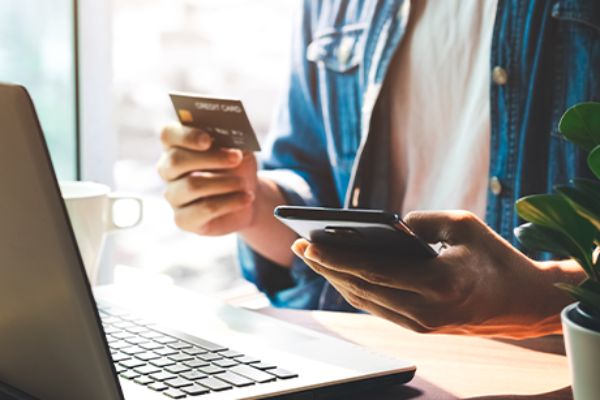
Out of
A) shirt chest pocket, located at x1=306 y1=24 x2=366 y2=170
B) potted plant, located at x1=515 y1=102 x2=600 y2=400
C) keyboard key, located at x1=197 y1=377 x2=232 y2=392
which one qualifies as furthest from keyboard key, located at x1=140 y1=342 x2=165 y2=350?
shirt chest pocket, located at x1=306 y1=24 x2=366 y2=170

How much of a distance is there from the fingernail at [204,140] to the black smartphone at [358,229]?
0.41 meters

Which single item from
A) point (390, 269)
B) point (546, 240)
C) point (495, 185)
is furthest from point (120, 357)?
point (495, 185)

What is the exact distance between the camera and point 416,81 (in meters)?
1.39

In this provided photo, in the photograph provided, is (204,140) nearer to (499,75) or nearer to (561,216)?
(499,75)

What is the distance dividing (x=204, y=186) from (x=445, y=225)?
19.7 inches

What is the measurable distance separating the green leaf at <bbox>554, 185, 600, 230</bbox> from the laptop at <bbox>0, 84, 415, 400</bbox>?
260 millimetres

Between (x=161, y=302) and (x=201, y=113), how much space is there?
9.5 inches

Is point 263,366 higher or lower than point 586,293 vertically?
lower

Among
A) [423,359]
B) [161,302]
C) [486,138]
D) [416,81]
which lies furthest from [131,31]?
[423,359]

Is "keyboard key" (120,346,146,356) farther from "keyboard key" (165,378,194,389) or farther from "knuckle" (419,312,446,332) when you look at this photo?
"knuckle" (419,312,446,332)

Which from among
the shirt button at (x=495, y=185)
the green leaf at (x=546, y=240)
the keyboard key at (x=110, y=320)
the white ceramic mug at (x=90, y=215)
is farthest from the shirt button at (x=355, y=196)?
the green leaf at (x=546, y=240)

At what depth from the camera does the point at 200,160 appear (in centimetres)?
113

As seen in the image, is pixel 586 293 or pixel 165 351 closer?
pixel 586 293

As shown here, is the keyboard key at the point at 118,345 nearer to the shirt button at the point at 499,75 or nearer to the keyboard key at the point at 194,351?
the keyboard key at the point at 194,351
